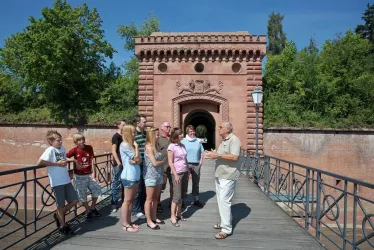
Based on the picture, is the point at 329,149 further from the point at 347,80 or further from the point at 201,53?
the point at 201,53

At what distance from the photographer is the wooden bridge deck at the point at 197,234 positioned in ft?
15.6

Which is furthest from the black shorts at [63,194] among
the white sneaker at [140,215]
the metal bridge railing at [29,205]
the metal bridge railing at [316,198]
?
the metal bridge railing at [316,198]

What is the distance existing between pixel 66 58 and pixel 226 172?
18902 mm

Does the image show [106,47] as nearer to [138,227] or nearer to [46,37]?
[46,37]

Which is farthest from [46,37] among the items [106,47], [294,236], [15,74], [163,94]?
[294,236]

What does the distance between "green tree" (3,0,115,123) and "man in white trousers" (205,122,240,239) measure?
16434 mm

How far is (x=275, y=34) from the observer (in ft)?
141

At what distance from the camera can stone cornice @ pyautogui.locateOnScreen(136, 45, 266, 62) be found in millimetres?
18703

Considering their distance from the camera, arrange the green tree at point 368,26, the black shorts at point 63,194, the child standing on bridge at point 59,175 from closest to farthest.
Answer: the child standing on bridge at point 59,175, the black shorts at point 63,194, the green tree at point 368,26

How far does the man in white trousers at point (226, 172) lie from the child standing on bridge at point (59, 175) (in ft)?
7.62

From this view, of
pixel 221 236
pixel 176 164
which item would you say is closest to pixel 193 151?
pixel 176 164

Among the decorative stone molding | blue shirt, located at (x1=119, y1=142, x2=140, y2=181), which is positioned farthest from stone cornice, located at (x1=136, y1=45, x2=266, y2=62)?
blue shirt, located at (x1=119, y1=142, x2=140, y2=181)

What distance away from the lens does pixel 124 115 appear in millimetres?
20359

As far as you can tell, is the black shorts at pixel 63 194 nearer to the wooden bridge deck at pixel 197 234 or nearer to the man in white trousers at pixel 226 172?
the wooden bridge deck at pixel 197 234
